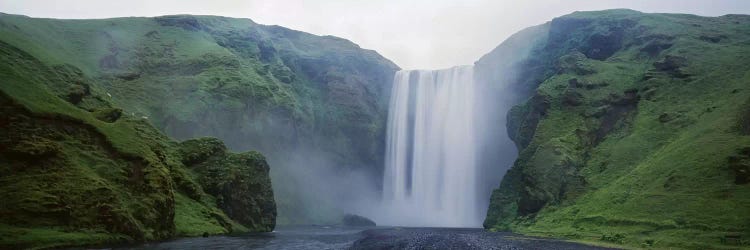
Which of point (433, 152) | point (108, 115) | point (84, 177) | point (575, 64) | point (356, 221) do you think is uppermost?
point (575, 64)

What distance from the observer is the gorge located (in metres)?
40.3

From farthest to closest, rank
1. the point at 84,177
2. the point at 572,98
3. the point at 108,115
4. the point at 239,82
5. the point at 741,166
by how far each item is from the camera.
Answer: the point at 239,82, the point at 572,98, the point at 108,115, the point at 741,166, the point at 84,177

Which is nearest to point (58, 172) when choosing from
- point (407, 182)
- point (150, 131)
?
point (150, 131)

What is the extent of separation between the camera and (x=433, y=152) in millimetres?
111312

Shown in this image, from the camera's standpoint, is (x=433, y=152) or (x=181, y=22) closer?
(x=433, y=152)

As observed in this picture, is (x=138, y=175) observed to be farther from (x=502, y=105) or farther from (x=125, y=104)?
(x=502, y=105)

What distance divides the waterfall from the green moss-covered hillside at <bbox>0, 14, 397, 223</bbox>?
615cm

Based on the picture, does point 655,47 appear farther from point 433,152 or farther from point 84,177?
point 84,177

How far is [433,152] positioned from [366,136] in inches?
695

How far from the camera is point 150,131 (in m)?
62.2

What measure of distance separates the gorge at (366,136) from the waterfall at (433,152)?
47 cm

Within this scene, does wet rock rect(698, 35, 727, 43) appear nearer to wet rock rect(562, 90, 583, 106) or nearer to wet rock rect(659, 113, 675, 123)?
wet rock rect(562, 90, 583, 106)

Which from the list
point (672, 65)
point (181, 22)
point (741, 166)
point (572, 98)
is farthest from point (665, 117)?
point (181, 22)

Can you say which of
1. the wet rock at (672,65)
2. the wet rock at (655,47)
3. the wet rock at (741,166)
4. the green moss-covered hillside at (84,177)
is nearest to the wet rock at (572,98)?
the wet rock at (672,65)
